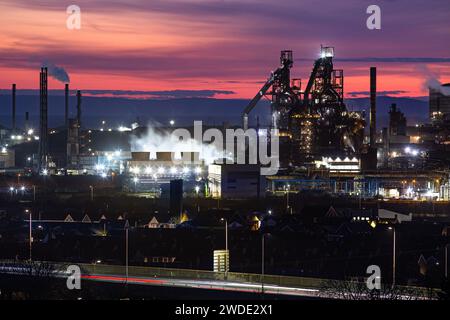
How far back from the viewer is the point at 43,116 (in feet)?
167

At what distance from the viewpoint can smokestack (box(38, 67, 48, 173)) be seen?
163ft

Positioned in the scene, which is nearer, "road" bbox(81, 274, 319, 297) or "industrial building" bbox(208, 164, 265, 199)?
"road" bbox(81, 274, 319, 297)

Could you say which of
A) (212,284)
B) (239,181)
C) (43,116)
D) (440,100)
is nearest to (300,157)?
(239,181)

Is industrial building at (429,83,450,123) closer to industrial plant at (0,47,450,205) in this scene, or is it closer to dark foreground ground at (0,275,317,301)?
industrial plant at (0,47,450,205)

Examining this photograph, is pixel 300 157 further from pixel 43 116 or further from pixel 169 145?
pixel 43 116

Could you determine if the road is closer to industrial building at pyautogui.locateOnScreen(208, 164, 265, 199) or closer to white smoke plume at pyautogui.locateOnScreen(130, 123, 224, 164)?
industrial building at pyautogui.locateOnScreen(208, 164, 265, 199)

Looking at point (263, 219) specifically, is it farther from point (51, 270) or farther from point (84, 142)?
point (84, 142)

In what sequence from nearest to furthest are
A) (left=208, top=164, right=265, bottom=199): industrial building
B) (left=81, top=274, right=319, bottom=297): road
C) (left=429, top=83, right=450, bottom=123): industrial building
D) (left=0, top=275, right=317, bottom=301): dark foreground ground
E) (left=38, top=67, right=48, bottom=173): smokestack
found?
(left=81, top=274, right=319, bottom=297): road < (left=0, top=275, right=317, bottom=301): dark foreground ground < (left=208, top=164, right=265, bottom=199): industrial building < (left=38, top=67, right=48, bottom=173): smokestack < (left=429, top=83, right=450, bottom=123): industrial building

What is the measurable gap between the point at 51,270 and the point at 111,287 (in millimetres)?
1891

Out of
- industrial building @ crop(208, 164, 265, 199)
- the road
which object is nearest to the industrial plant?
industrial building @ crop(208, 164, 265, 199)

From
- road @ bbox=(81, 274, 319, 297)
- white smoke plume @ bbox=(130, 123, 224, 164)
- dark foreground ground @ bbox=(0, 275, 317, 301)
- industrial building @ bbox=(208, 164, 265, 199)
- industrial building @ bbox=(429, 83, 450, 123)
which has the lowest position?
dark foreground ground @ bbox=(0, 275, 317, 301)

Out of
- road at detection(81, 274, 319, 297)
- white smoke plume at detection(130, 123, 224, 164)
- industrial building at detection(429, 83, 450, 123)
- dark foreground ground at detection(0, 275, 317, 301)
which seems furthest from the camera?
industrial building at detection(429, 83, 450, 123)

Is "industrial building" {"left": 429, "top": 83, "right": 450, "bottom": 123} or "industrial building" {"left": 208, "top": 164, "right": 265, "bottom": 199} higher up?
"industrial building" {"left": 429, "top": 83, "right": 450, "bottom": 123}

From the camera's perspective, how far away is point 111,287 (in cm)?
1905
